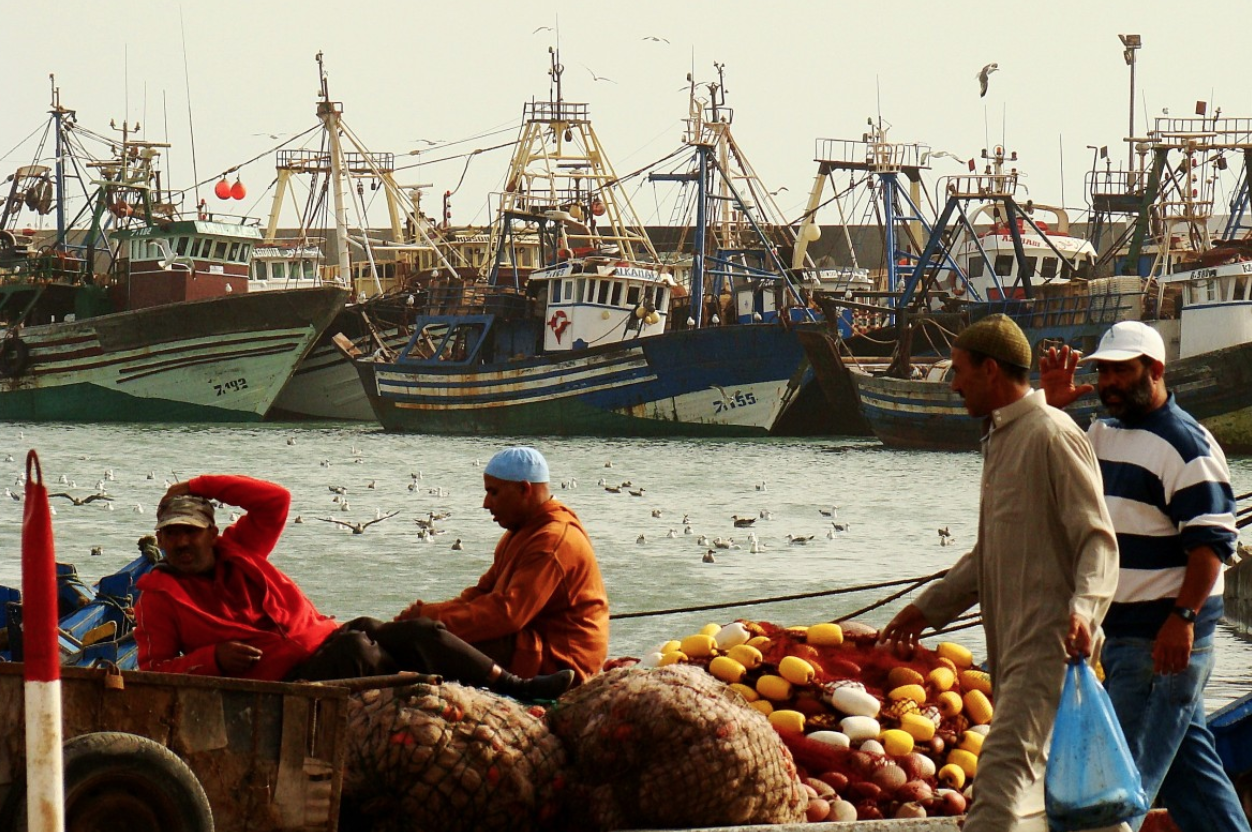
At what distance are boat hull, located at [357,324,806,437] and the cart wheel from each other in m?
33.1

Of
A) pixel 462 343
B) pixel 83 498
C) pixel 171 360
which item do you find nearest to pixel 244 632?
pixel 83 498

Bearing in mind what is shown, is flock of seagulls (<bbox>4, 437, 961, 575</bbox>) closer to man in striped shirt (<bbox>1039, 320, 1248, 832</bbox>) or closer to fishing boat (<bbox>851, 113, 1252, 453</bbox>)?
fishing boat (<bbox>851, 113, 1252, 453</bbox>)

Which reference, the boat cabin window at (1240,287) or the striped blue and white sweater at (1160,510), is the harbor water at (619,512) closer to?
the boat cabin window at (1240,287)

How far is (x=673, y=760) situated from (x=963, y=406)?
86.1 feet

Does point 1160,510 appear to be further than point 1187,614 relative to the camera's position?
Yes

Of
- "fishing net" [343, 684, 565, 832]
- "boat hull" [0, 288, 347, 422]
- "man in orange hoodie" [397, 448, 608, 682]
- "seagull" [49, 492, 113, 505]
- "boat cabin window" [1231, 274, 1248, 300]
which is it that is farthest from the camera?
"boat hull" [0, 288, 347, 422]

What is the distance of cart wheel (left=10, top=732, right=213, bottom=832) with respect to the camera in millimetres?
3928

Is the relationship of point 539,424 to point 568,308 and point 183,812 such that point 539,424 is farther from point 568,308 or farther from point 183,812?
point 183,812

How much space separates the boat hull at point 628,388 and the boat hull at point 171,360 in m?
3.65

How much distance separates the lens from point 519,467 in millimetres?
4895

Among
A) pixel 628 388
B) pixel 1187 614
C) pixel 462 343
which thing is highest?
pixel 1187 614

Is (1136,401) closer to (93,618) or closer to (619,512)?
(93,618)

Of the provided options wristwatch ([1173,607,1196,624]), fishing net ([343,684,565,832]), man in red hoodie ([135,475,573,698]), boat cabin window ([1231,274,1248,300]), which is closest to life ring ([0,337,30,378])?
boat cabin window ([1231,274,1248,300])

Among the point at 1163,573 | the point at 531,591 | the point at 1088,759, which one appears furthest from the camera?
the point at 531,591
